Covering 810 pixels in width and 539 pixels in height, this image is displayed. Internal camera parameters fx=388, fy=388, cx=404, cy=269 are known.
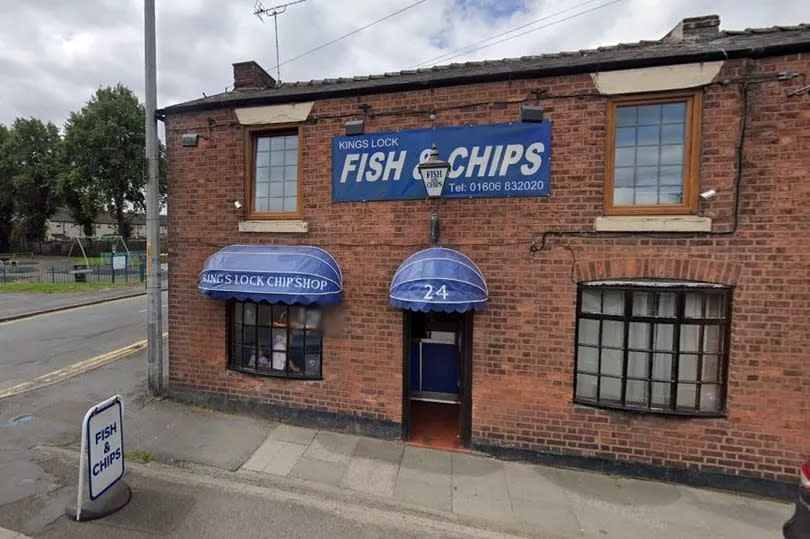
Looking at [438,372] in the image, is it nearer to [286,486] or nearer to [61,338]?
[286,486]

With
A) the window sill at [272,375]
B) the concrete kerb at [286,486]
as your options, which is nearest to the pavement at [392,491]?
the concrete kerb at [286,486]

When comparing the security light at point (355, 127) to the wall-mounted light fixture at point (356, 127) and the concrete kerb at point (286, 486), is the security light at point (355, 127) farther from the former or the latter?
the concrete kerb at point (286, 486)

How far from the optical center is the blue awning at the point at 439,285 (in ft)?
15.5

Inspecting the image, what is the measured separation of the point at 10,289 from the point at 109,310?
887 centimetres

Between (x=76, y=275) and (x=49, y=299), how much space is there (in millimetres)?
6139

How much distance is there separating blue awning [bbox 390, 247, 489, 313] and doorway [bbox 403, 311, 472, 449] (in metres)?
0.67

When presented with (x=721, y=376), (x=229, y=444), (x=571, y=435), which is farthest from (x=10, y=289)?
(x=721, y=376)

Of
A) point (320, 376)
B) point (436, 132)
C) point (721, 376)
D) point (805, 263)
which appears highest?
point (436, 132)

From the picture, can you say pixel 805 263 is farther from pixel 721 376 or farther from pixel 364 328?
pixel 364 328

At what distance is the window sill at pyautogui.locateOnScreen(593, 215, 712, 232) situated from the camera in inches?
180

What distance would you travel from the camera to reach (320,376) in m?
5.93

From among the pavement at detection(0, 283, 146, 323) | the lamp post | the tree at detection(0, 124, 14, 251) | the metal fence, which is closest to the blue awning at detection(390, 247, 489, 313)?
the lamp post

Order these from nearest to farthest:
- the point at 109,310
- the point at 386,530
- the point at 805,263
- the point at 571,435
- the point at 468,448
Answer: the point at 386,530 < the point at 805,263 < the point at 571,435 < the point at 468,448 < the point at 109,310

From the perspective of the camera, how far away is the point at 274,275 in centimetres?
536
